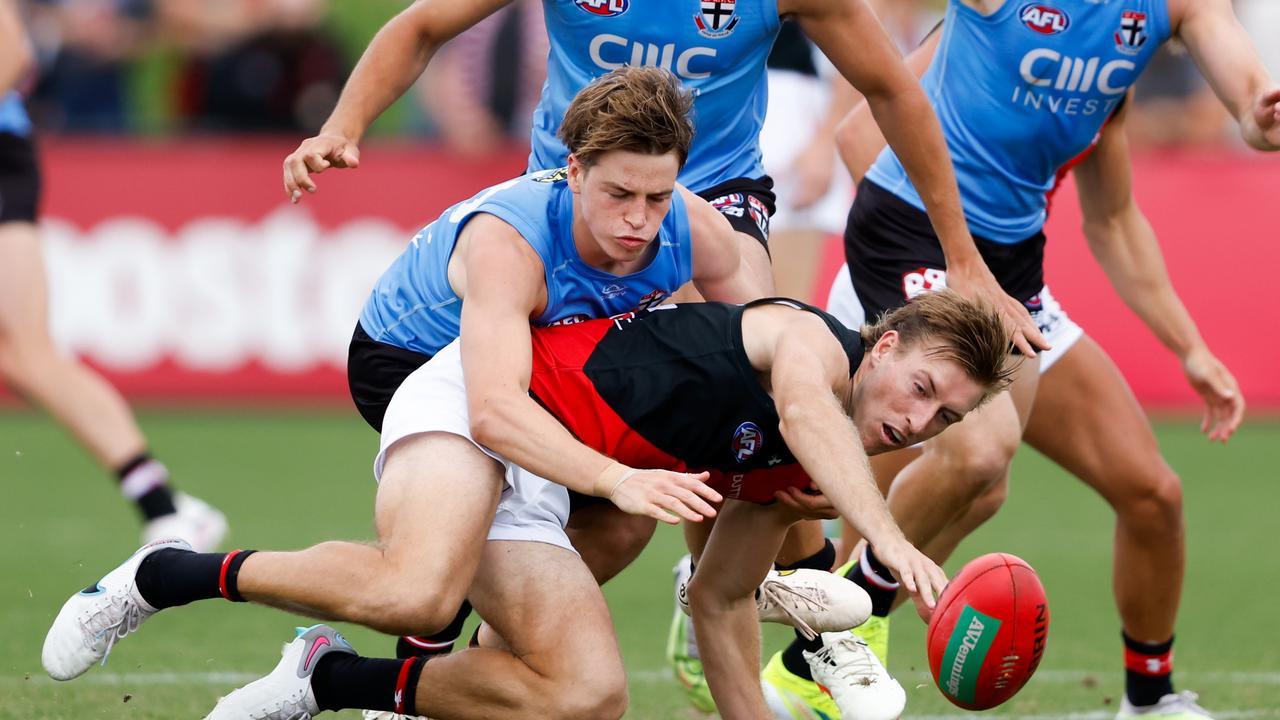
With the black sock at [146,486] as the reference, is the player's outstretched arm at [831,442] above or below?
above

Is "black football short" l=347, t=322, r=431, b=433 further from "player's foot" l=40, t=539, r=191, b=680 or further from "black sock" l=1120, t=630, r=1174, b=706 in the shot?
"black sock" l=1120, t=630, r=1174, b=706

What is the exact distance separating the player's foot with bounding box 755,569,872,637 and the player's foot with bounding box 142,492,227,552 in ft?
10.4

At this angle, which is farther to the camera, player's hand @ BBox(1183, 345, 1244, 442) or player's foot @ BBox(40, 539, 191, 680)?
player's hand @ BBox(1183, 345, 1244, 442)

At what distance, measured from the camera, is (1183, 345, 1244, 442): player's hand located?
634cm

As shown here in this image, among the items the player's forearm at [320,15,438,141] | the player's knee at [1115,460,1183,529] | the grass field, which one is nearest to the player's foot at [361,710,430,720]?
the grass field

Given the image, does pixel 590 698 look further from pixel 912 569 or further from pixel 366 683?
pixel 912 569

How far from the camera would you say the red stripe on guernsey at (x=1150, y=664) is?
5934mm

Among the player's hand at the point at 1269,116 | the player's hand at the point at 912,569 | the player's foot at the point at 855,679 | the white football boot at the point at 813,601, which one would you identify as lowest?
the player's foot at the point at 855,679

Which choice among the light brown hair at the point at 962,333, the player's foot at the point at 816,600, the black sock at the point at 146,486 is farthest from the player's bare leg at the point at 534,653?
the black sock at the point at 146,486

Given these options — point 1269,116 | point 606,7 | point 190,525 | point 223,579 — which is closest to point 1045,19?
point 1269,116

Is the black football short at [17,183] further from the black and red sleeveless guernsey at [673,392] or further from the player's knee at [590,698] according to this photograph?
the player's knee at [590,698]

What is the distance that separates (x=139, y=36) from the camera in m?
15.7

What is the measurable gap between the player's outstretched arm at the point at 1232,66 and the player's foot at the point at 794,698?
2.24 metres

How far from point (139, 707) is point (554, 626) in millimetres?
1700
